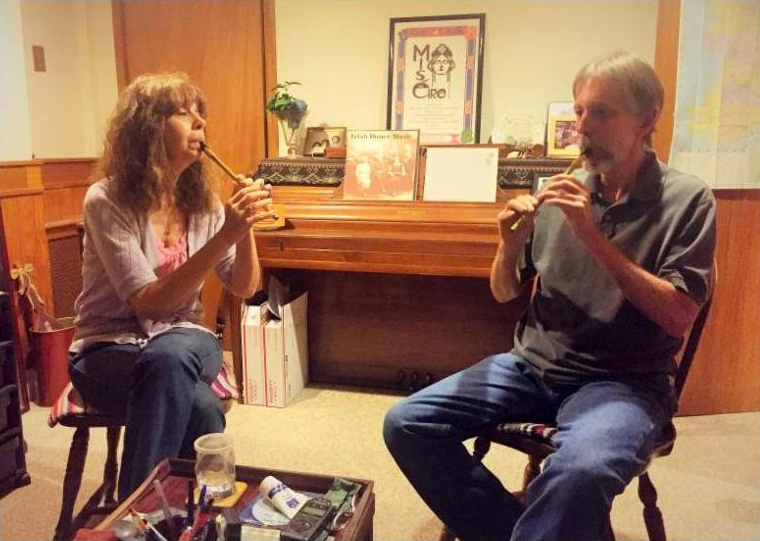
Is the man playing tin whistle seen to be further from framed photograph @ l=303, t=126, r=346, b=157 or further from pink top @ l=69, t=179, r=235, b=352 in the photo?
framed photograph @ l=303, t=126, r=346, b=157

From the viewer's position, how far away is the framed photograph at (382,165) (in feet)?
9.01

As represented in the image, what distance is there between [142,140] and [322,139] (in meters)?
1.62

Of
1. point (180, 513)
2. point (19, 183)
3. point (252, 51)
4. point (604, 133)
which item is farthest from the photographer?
point (252, 51)

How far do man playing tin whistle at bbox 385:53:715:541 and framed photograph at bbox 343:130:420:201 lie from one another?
1197mm

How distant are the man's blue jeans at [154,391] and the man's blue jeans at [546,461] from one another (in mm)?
455

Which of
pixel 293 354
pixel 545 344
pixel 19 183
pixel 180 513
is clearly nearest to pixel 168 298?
pixel 180 513

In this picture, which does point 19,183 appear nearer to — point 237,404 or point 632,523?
point 237,404

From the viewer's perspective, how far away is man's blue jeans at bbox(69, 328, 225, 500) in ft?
4.75

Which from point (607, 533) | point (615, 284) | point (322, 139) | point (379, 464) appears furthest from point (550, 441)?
point (322, 139)

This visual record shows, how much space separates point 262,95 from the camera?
3258 mm

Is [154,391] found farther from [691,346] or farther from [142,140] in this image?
[691,346]

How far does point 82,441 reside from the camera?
1.69 m

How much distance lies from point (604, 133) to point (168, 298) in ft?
3.40

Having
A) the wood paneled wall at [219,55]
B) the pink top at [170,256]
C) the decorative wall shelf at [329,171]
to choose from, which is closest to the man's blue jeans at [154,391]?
the pink top at [170,256]
